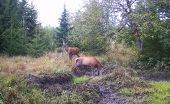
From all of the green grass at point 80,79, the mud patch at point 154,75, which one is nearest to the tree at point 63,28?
the mud patch at point 154,75

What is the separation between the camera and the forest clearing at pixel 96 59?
45.7ft

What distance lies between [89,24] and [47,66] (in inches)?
296

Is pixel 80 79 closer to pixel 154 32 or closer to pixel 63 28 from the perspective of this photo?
pixel 154 32

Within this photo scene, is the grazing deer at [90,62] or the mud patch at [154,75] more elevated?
the grazing deer at [90,62]

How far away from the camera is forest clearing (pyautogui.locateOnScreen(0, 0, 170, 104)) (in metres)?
13.9

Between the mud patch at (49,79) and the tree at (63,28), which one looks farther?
the tree at (63,28)

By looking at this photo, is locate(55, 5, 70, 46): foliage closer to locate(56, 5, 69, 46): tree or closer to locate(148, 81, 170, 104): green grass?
locate(56, 5, 69, 46): tree

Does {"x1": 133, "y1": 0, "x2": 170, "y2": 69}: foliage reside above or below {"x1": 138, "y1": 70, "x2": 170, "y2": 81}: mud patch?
above

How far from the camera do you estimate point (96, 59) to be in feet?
65.7

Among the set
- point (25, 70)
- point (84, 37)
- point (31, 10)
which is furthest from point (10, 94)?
point (31, 10)

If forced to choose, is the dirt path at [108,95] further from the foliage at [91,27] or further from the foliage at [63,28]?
the foliage at [63,28]

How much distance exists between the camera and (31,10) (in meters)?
33.2

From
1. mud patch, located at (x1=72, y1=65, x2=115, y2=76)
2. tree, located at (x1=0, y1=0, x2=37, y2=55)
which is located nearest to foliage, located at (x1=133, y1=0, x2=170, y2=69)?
mud patch, located at (x1=72, y1=65, x2=115, y2=76)

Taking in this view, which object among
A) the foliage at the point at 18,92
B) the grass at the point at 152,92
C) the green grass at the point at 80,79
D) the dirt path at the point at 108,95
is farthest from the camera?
the green grass at the point at 80,79
